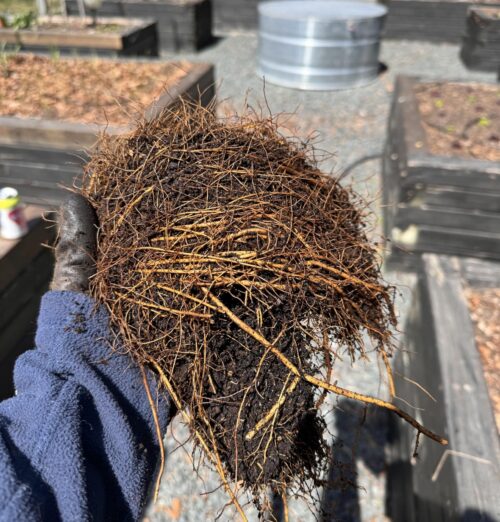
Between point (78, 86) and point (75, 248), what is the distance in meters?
3.53

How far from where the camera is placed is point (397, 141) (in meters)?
4.16

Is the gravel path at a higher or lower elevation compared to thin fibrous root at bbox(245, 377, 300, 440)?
lower

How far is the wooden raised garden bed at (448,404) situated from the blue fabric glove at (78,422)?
956 mm

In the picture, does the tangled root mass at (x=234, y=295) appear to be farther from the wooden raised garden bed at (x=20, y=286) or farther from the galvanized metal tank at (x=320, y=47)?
the galvanized metal tank at (x=320, y=47)

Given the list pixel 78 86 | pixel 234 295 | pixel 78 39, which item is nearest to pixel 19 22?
pixel 78 39

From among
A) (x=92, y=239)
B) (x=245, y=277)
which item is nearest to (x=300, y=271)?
(x=245, y=277)

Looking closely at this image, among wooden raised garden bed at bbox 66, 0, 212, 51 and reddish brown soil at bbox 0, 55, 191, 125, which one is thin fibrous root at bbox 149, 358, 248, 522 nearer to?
reddish brown soil at bbox 0, 55, 191, 125

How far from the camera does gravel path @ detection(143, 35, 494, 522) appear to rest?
249 centimetres

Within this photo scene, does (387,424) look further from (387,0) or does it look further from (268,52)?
(387,0)

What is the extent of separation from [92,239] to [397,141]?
3.50 meters

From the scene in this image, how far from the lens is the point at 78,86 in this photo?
14.0 feet

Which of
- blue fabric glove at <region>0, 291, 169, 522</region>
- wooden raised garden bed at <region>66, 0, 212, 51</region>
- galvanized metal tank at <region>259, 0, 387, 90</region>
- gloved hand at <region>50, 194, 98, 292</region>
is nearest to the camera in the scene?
blue fabric glove at <region>0, 291, 169, 522</region>

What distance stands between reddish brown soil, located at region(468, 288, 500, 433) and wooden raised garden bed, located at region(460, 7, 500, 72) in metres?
6.41

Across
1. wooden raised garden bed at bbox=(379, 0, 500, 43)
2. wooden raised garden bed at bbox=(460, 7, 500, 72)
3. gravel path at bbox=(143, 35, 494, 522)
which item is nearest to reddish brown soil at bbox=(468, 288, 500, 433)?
gravel path at bbox=(143, 35, 494, 522)
